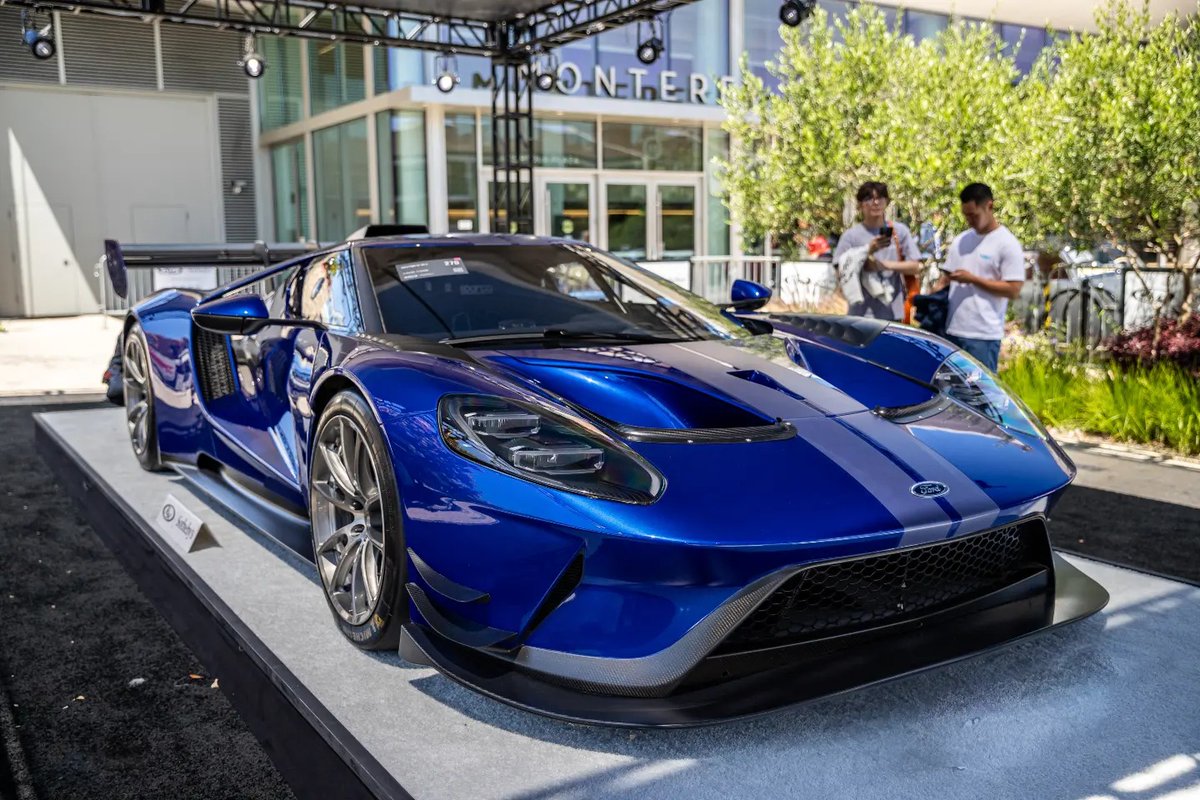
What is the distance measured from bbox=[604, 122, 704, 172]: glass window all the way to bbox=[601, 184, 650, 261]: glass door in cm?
39

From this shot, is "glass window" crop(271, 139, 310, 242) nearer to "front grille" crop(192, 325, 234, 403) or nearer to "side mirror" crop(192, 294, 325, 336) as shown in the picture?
"front grille" crop(192, 325, 234, 403)

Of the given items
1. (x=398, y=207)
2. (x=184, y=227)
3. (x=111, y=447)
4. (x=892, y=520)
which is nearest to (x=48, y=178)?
(x=184, y=227)

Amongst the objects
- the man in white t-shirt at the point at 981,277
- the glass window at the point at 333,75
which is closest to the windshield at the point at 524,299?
the man in white t-shirt at the point at 981,277

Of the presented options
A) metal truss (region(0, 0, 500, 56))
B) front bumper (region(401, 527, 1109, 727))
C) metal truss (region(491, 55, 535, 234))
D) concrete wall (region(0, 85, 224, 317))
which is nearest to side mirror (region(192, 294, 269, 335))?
front bumper (region(401, 527, 1109, 727))

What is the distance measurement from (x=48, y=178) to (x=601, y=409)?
19148 millimetres

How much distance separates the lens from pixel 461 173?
1577 centimetres

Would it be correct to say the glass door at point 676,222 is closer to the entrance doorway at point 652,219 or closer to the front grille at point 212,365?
the entrance doorway at point 652,219

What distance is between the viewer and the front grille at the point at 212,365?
385 centimetres

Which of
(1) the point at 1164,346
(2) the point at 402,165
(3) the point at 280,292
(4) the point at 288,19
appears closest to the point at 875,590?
(3) the point at 280,292

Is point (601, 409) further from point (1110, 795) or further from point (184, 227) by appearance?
point (184, 227)

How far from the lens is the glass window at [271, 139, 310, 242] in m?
19.0

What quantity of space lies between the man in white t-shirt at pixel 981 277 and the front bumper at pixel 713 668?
10.4 ft

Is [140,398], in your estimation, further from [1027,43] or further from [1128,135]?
[1027,43]

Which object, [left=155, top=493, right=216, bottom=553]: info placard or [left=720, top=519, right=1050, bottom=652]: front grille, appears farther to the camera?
[left=155, top=493, right=216, bottom=553]: info placard
